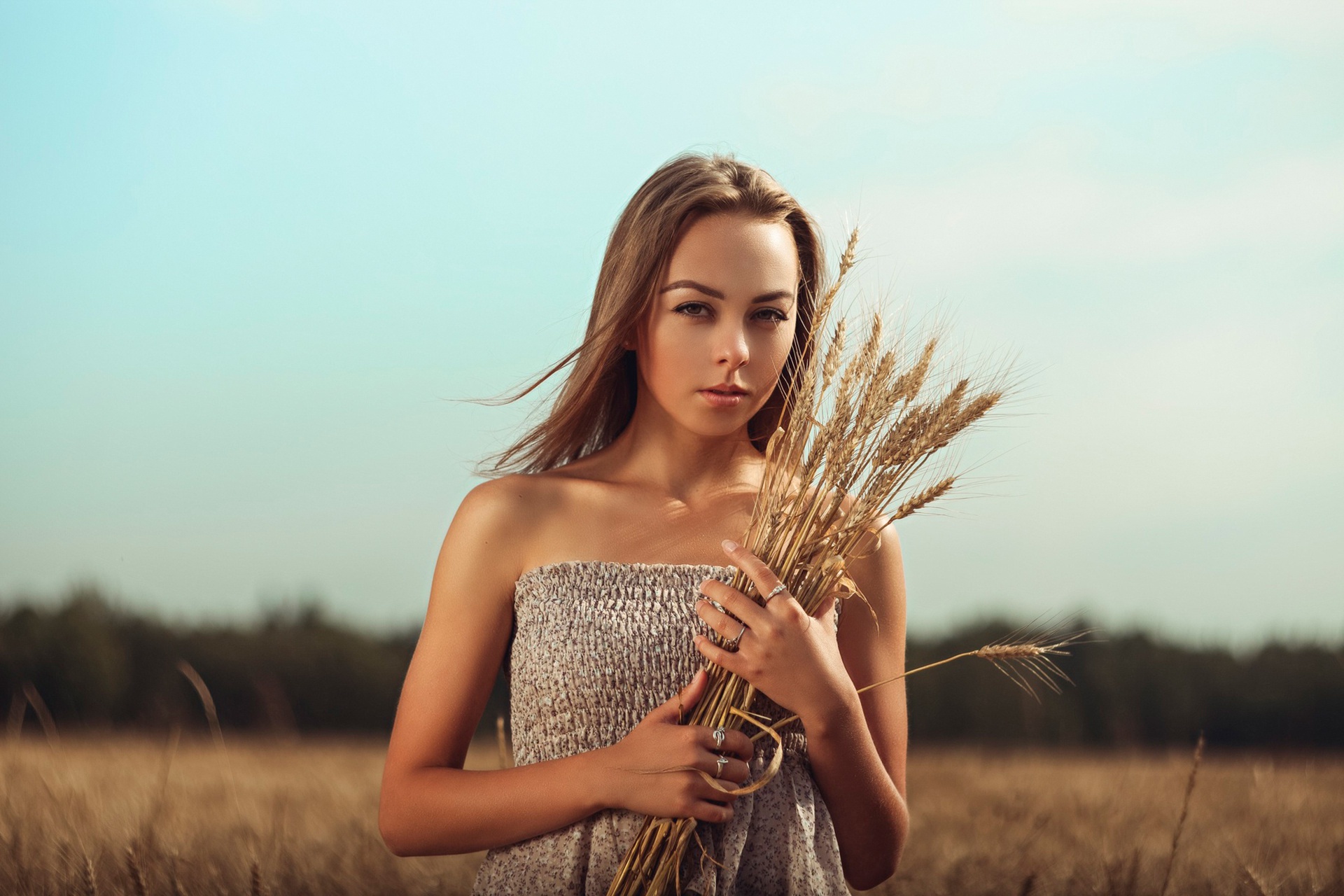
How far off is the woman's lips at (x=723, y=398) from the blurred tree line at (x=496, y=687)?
5.54 metres

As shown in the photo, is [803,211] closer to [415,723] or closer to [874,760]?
[874,760]

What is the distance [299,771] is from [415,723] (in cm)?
414

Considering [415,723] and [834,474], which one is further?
[415,723]

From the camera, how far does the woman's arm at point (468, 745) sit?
5.80ft

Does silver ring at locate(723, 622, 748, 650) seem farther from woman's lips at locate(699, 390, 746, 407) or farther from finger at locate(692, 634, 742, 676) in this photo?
woman's lips at locate(699, 390, 746, 407)

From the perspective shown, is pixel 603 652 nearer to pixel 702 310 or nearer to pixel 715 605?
pixel 715 605

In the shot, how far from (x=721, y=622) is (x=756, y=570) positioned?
101mm

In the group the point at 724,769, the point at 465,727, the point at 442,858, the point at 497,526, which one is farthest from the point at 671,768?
the point at 442,858

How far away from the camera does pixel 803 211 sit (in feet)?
7.94

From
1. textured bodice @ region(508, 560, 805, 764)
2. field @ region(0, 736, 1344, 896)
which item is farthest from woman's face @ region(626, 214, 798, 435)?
field @ region(0, 736, 1344, 896)

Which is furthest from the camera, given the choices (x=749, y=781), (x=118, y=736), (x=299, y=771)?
(x=118, y=736)

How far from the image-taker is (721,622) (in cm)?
180

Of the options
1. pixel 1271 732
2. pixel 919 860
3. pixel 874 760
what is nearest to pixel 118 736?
pixel 919 860

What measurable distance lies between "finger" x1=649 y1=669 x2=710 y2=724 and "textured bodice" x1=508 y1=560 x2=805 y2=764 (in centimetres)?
13
